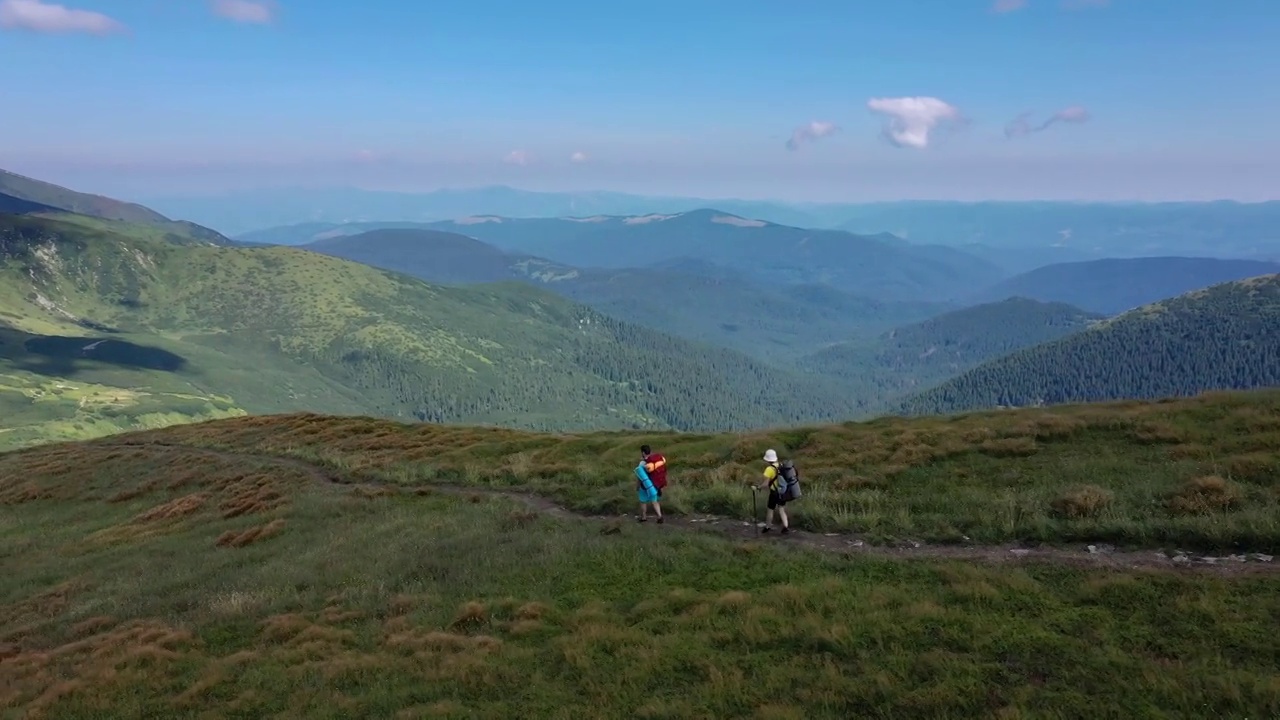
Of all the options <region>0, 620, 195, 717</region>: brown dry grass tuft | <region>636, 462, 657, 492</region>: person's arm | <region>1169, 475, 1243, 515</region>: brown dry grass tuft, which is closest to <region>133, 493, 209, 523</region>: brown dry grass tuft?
<region>0, 620, 195, 717</region>: brown dry grass tuft

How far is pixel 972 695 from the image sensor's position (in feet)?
33.1

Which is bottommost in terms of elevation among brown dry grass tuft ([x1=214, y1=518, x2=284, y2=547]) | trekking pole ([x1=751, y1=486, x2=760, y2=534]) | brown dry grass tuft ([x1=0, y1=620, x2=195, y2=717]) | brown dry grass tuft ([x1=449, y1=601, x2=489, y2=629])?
brown dry grass tuft ([x1=214, y1=518, x2=284, y2=547])

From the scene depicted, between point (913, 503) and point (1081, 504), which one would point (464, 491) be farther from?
point (1081, 504)

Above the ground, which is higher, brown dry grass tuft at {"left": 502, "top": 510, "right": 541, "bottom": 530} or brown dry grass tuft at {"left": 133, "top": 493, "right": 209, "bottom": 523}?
brown dry grass tuft at {"left": 502, "top": 510, "right": 541, "bottom": 530}

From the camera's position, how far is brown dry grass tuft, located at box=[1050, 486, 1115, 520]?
18078mm

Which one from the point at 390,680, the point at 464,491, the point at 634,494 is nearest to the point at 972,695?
the point at 390,680

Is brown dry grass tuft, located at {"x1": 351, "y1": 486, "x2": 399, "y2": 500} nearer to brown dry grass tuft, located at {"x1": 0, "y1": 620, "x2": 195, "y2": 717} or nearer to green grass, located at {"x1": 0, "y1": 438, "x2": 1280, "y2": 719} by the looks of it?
green grass, located at {"x1": 0, "y1": 438, "x2": 1280, "y2": 719}

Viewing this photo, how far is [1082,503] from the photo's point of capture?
18.3 m

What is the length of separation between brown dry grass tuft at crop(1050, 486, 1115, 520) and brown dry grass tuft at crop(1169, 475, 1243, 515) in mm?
1506

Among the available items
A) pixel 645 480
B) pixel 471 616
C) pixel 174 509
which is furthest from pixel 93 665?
pixel 174 509

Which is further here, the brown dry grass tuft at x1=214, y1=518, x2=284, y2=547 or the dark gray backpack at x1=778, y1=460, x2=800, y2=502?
the brown dry grass tuft at x1=214, y1=518, x2=284, y2=547

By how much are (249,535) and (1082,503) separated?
31252mm

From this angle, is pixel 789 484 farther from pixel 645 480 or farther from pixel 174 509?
pixel 174 509

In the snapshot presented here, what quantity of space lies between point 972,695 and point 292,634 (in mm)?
15327
